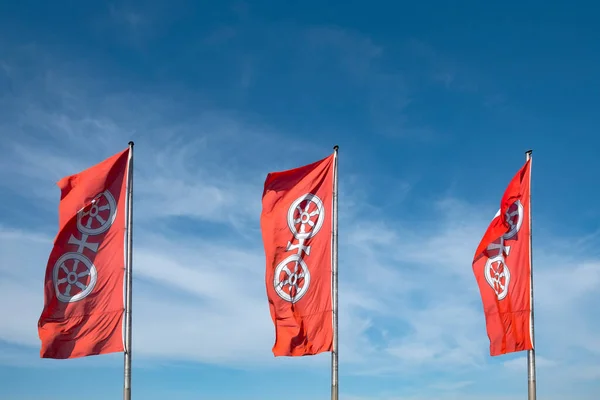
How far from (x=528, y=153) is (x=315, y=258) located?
12.0 m

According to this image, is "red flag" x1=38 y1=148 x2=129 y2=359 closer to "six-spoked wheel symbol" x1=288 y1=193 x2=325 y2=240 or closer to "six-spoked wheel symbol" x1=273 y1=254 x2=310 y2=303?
"six-spoked wheel symbol" x1=273 y1=254 x2=310 y2=303

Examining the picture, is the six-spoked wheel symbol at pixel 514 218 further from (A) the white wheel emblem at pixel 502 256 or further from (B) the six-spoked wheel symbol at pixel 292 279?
(B) the six-spoked wheel symbol at pixel 292 279

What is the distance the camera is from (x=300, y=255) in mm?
37031

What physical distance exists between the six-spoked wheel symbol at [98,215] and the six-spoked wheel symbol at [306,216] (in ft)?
26.1

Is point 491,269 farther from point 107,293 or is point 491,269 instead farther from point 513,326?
point 107,293

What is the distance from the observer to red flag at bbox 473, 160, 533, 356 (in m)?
38.0

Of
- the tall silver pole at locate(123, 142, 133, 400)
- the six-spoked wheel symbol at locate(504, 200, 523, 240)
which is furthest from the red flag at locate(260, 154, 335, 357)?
the six-spoked wheel symbol at locate(504, 200, 523, 240)

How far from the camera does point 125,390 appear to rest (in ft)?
113

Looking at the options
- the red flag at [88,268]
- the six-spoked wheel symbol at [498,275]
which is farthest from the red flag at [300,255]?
the six-spoked wheel symbol at [498,275]

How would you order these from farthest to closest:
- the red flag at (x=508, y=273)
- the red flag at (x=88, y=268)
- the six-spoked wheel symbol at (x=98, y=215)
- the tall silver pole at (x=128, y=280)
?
1. the red flag at (x=508, y=273)
2. the six-spoked wheel symbol at (x=98, y=215)
3. the red flag at (x=88, y=268)
4. the tall silver pole at (x=128, y=280)

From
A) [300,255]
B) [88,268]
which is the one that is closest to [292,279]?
[300,255]

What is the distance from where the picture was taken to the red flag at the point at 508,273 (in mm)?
38031

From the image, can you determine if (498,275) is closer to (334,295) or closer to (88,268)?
(334,295)

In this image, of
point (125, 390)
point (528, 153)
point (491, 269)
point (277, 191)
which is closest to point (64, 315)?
point (125, 390)
